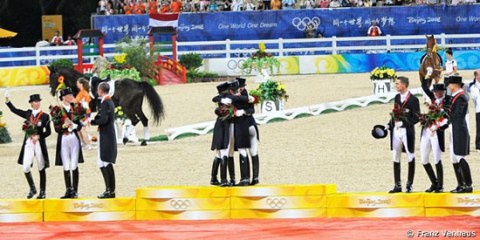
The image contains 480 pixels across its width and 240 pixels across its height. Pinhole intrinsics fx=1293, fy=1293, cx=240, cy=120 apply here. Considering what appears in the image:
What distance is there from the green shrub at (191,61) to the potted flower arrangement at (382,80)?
33.2 feet

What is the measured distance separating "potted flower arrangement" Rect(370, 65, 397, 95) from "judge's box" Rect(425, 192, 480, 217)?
16.1 metres

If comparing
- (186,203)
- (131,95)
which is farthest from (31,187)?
(131,95)

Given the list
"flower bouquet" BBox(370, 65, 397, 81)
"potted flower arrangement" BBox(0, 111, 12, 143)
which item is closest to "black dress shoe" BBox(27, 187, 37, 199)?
"potted flower arrangement" BBox(0, 111, 12, 143)

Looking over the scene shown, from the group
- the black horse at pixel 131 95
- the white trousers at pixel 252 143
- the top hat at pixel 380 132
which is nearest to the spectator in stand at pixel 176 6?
the black horse at pixel 131 95

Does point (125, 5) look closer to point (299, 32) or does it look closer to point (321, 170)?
point (299, 32)

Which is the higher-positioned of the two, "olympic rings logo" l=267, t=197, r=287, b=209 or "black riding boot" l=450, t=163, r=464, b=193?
"black riding boot" l=450, t=163, r=464, b=193

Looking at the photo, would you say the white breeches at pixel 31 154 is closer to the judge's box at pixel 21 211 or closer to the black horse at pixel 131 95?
the judge's box at pixel 21 211

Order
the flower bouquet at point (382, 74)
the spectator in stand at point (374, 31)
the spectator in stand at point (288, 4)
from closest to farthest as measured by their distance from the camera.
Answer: the flower bouquet at point (382, 74) → the spectator in stand at point (374, 31) → the spectator in stand at point (288, 4)

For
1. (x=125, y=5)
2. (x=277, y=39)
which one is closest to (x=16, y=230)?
(x=277, y=39)

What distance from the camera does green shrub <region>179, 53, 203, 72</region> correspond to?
41562 millimetres

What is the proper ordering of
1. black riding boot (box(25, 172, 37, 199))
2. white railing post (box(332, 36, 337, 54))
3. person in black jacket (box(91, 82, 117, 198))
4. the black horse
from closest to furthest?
1. person in black jacket (box(91, 82, 117, 198))
2. black riding boot (box(25, 172, 37, 199))
3. the black horse
4. white railing post (box(332, 36, 337, 54))

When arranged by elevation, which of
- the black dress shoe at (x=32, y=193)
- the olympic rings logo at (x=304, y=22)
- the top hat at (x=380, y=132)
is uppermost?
the olympic rings logo at (x=304, y=22)

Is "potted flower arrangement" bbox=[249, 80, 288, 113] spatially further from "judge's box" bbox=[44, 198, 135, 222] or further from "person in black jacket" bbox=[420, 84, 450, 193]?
"judge's box" bbox=[44, 198, 135, 222]

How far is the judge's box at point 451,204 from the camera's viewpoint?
16359 mm
